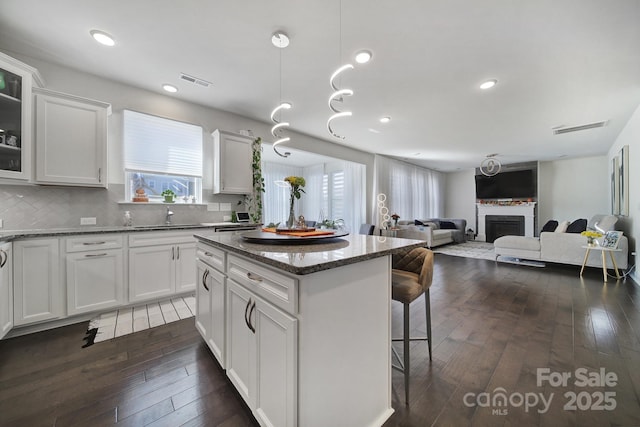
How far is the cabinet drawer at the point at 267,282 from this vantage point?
973 millimetres

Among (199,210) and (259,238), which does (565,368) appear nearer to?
(259,238)

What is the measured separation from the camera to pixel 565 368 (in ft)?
5.66

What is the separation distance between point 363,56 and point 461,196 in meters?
8.76

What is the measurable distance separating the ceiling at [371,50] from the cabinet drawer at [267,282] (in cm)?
194

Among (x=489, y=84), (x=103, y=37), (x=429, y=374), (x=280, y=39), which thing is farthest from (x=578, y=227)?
(x=103, y=37)

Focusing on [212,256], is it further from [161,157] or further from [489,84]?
[489,84]

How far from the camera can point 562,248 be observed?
4.43 metres

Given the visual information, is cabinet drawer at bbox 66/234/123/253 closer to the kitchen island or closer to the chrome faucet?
the chrome faucet

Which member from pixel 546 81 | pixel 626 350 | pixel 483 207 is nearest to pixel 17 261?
pixel 626 350

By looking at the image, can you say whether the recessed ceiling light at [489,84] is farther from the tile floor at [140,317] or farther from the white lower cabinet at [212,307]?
the tile floor at [140,317]

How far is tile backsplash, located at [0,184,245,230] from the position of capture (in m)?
2.36

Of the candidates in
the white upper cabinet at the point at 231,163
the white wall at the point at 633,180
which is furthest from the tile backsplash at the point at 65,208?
the white wall at the point at 633,180

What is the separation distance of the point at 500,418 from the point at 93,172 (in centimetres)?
401

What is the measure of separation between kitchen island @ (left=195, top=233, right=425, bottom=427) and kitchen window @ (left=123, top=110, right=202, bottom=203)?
245 cm
